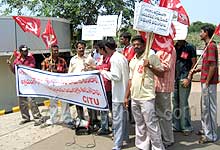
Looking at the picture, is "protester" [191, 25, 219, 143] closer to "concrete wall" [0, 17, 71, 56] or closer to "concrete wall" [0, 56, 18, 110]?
"concrete wall" [0, 17, 71, 56]

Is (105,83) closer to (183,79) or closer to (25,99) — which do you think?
(183,79)

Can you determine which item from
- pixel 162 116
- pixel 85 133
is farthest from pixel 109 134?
pixel 162 116

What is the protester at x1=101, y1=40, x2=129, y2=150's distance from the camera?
5.59m

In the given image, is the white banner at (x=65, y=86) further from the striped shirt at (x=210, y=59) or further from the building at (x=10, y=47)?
the building at (x=10, y=47)

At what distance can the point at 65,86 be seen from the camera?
22.1ft

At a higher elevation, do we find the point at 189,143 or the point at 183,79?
the point at 183,79

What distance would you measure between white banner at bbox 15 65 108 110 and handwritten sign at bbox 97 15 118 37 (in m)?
2.44

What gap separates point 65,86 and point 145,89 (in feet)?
6.66

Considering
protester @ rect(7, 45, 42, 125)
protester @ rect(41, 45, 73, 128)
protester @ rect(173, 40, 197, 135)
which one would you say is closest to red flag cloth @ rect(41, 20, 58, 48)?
protester @ rect(7, 45, 42, 125)

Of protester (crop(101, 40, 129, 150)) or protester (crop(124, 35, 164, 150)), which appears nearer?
protester (crop(124, 35, 164, 150))

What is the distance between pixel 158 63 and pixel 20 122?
4.20 m

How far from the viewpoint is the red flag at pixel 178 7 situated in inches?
218

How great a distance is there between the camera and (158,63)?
16.9 feet

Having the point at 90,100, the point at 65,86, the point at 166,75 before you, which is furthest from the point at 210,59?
the point at 65,86
